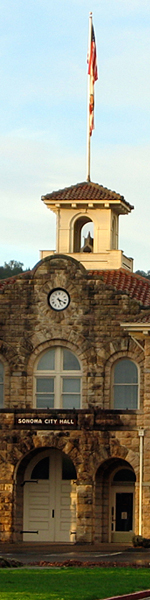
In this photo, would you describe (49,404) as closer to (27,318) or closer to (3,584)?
(27,318)

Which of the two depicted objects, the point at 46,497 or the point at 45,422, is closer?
the point at 45,422

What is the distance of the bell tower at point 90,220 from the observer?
52.4m

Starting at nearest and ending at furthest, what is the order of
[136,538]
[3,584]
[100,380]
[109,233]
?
1. [3,584]
2. [136,538]
3. [100,380]
4. [109,233]

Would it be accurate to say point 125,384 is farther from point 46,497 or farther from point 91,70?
point 91,70

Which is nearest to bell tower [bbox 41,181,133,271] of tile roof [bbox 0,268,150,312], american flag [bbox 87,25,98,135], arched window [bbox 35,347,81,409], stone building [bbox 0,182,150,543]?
tile roof [bbox 0,268,150,312]

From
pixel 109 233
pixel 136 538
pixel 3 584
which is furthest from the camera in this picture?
pixel 109 233

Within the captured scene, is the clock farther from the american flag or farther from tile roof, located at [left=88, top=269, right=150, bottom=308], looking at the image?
the american flag

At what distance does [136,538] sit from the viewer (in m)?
44.5

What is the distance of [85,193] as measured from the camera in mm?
52969

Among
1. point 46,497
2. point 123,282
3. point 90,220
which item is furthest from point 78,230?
point 46,497

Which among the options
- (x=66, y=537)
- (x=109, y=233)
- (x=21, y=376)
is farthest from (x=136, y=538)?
(x=109, y=233)

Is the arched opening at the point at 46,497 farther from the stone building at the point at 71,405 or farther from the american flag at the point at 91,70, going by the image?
the american flag at the point at 91,70

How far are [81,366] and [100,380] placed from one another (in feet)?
3.01

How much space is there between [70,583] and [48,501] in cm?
2078
